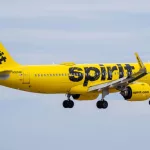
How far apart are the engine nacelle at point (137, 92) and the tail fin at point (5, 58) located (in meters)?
15.2

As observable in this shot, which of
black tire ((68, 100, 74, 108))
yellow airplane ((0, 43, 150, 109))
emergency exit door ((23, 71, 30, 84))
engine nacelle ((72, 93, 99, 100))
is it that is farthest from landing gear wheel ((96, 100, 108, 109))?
emergency exit door ((23, 71, 30, 84))

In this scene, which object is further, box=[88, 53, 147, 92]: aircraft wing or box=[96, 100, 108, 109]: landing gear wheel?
box=[96, 100, 108, 109]: landing gear wheel

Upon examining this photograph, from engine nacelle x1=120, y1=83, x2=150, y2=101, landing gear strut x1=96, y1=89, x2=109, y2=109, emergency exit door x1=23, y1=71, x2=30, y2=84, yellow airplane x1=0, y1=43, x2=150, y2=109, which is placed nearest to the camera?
emergency exit door x1=23, y1=71, x2=30, y2=84

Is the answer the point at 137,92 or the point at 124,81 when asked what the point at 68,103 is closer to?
the point at 124,81

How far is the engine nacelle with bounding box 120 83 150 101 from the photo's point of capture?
164 meters

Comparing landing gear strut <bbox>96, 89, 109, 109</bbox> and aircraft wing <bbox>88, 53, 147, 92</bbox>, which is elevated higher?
aircraft wing <bbox>88, 53, 147, 92</bbox>

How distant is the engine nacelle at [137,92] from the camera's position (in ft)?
538

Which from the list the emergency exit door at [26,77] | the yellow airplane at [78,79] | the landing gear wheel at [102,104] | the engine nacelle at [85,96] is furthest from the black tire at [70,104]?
the emergency exit door at [26,77]

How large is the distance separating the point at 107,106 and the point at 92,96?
5.17 metres

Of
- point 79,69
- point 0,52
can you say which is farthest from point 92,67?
point 0,52

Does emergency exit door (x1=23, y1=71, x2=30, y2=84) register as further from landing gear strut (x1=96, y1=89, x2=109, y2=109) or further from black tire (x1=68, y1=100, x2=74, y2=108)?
landing gear strut (x1=96, y1=89, x2=109, y2=109)

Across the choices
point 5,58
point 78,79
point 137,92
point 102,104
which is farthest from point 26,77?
point 137,92

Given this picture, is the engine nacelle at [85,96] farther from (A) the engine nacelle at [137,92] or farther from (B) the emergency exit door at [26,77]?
(B) the emergency exit door at [26,77]

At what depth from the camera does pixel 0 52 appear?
534 feet
